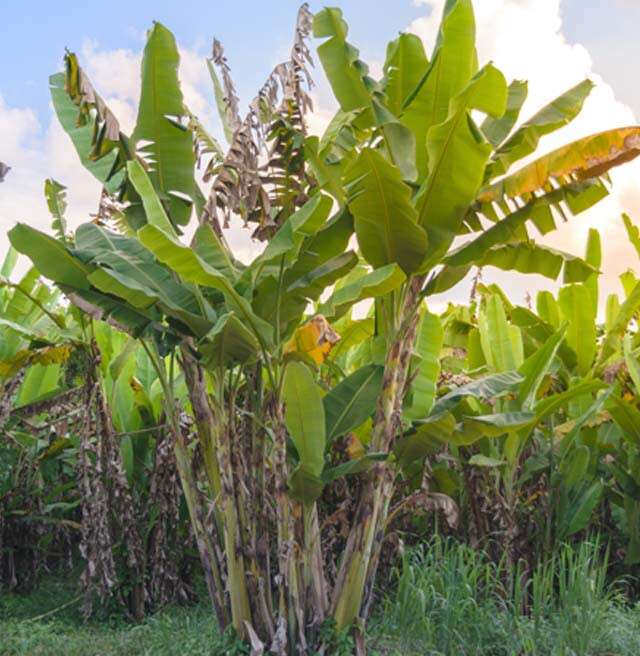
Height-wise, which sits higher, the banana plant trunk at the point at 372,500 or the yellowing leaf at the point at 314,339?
the yellowing leaf at the point at 314,339

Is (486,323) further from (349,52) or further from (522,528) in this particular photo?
(349,52)

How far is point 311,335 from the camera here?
5555 mm

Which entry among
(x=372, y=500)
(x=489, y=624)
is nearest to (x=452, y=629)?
(x=489, y=624)

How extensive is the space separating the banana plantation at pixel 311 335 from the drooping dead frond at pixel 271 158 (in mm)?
15

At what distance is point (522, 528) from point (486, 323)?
1.71 metres

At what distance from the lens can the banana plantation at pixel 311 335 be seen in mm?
5082

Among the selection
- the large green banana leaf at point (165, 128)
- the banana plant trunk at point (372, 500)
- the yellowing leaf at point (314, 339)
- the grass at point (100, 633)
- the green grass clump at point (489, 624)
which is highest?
the large green banana leaf at point (165, 128)

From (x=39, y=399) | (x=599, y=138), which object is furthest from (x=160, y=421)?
(x=599, y=138)

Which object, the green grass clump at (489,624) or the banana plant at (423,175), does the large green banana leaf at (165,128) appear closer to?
the banana plant at (423,175)

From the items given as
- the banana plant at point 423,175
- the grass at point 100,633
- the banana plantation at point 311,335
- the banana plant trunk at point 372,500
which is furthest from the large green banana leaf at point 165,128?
the grass at point 100,633

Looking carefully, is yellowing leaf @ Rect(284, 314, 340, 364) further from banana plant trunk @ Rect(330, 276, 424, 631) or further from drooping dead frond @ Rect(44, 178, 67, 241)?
drooping dead frond @ Rect(44, 178, 67, 241)

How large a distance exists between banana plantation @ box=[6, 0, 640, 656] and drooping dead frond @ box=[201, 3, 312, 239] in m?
0.01

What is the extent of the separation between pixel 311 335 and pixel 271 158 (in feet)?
3.94

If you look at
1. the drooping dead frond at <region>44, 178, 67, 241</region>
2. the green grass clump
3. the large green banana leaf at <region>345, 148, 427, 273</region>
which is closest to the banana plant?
the large green banana leaf at <region>345, 148, 427, 273</region>
